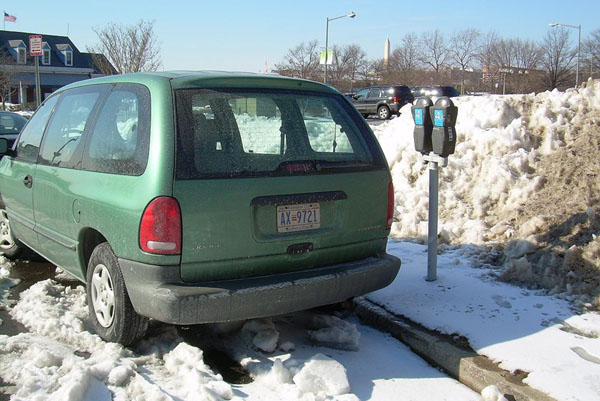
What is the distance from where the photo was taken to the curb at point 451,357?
3.38m

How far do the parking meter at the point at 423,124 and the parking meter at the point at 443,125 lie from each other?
66mm

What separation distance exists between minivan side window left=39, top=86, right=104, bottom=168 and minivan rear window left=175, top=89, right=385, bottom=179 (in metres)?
1.15

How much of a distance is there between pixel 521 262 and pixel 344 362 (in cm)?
212

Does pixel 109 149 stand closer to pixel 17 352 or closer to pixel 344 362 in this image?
pixel 17 352

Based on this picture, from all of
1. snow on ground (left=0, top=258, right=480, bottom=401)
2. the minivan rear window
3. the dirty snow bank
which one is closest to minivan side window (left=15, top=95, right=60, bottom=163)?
snow on ground (left=0, top=258, right=480, bottom=401)

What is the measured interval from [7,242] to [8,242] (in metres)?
0.03

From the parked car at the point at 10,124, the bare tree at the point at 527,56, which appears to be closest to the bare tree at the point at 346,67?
the bare tree at the point at 527,56

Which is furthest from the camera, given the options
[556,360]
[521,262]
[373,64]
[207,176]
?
[373,64]

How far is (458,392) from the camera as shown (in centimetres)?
352

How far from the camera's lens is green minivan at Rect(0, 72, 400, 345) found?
11.0ft

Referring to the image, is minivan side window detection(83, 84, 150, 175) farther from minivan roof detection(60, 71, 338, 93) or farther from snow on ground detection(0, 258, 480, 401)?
snow on ground detection(0, 258, 480, 401)

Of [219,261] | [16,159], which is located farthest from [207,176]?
[16,159]

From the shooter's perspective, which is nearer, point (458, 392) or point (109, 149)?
point (458, 392)

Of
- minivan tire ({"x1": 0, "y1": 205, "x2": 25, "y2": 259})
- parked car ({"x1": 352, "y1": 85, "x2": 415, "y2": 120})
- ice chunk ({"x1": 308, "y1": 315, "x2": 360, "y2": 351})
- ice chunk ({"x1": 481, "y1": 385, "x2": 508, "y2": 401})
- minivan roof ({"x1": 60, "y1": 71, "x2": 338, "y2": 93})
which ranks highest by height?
parked car ({"x1": 352, "y1": 85, "x2": 415, "y2": 120})
